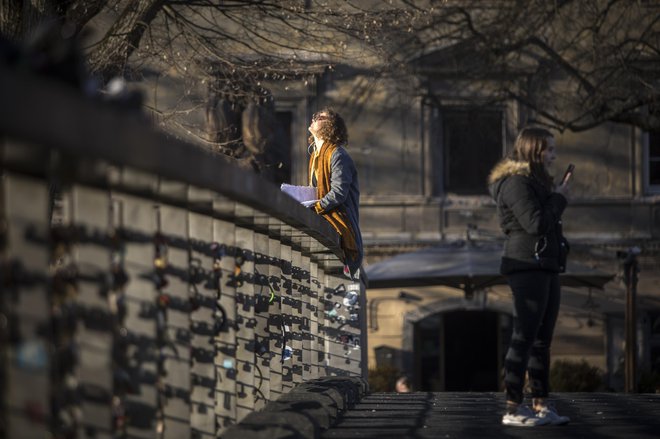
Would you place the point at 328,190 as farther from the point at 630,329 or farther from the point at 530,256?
the point at 630,329

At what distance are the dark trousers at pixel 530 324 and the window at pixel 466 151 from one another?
21037mm

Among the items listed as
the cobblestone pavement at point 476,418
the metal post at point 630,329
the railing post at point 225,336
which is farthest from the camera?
the metal post at point 630,329

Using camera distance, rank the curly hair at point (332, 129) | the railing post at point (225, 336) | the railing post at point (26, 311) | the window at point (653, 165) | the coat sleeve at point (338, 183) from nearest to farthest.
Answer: the railing post at point (26, 311), the railing post at point (225, 336), the coat sleeve at point (338, 183), the curly hair at point (332, 129), the window at point (653, 165)

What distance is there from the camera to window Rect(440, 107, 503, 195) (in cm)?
2919

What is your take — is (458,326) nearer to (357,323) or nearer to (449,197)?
(449,197)

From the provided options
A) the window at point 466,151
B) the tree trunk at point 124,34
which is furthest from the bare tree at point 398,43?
the window at point 466,151

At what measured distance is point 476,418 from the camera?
26.2 ft

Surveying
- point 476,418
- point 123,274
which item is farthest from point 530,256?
point 123,274

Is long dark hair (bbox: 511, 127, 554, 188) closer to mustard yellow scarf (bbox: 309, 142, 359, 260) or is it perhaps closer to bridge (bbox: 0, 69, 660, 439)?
bridge (bbox: 0, 69, 660, 439)

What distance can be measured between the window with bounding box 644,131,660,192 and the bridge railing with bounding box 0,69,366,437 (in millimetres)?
24009

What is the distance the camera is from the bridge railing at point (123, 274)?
2.96 m

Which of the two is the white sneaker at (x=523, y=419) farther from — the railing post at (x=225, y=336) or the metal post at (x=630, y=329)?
the metal post at (x=630, y=329)

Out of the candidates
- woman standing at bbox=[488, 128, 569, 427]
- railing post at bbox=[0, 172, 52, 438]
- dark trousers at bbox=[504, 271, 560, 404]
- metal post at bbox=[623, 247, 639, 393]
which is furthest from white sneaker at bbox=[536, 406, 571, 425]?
metal post at bbox=[623, 247, 639, 393]

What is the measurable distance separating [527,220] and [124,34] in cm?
608
